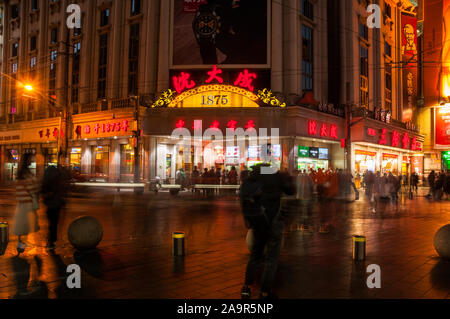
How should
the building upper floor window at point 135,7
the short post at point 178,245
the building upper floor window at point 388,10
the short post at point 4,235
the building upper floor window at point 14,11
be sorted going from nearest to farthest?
the short post at point 178,245 < the short post at point 4,235 < the building upper floor window at point 135,7 < the building upper floor window at point 388,10 < the building upper floor window at point 14,11

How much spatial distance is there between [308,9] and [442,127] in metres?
23.8

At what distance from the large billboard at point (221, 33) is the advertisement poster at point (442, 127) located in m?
26.7

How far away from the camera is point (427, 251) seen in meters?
8.32

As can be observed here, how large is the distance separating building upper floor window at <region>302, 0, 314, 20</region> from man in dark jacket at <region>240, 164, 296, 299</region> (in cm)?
2836

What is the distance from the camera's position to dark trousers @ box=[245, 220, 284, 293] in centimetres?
507

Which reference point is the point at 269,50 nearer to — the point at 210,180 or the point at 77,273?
the point at 210,180

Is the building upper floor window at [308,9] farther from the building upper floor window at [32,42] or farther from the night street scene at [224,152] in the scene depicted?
the building upper floor window at [32,42]

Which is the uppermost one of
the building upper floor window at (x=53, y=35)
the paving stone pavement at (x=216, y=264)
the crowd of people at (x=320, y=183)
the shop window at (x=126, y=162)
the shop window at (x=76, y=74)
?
the building upper floor window at (x=53, y=35)

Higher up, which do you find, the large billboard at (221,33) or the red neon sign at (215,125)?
the large billboard at (221,33)

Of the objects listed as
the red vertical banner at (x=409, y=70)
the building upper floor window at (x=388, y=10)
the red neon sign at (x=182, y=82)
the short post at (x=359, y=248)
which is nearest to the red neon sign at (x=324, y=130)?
the red neon sign at (x=182, y=82)

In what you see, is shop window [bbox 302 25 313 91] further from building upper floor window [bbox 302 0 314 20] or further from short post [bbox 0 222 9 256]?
short post [bbox 0 222 9 256]

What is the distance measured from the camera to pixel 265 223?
515 cm

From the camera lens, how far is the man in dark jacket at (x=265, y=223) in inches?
201
